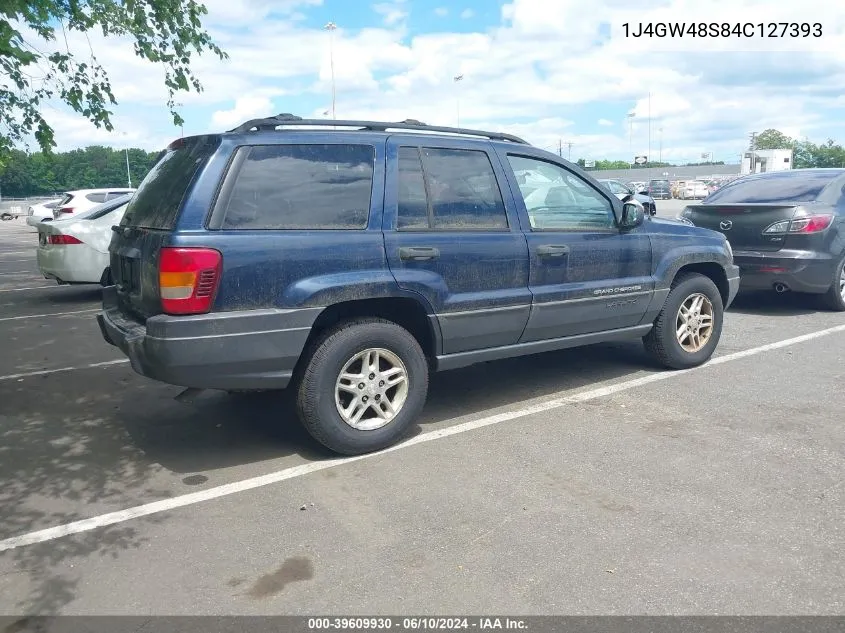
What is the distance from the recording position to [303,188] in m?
4.18

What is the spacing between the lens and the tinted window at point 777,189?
867 cm

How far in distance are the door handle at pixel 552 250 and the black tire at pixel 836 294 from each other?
4.98 meters

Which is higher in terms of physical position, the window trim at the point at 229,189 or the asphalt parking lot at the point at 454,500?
the window trim at the point at 229,189

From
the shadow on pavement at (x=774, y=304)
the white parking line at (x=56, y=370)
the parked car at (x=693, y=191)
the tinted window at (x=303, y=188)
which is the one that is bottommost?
the white parking line at (x=56, y=370)

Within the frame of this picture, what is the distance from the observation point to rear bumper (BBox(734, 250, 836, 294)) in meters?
8.16

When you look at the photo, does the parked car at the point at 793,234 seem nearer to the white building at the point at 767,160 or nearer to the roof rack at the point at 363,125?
the roof rack at the point at 363,125

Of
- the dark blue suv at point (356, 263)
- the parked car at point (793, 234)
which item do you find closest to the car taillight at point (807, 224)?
the parked car at point (793, 234)

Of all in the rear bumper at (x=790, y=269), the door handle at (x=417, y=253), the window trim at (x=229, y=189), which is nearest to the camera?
the window trim at (x=229, y=189)

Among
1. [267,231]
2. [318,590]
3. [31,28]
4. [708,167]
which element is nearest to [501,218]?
[267,231]

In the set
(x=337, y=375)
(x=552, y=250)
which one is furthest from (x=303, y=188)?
(x=552, y=250)

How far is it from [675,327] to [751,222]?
10.7 feet

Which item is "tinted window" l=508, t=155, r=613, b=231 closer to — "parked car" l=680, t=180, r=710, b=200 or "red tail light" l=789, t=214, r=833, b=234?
"red tail light" l=789, t=214, r=833, b=234

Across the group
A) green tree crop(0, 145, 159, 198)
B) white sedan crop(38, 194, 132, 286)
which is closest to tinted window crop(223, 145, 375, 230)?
white sedan crop(38, 194, 132, 286)

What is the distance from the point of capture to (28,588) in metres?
3.00
